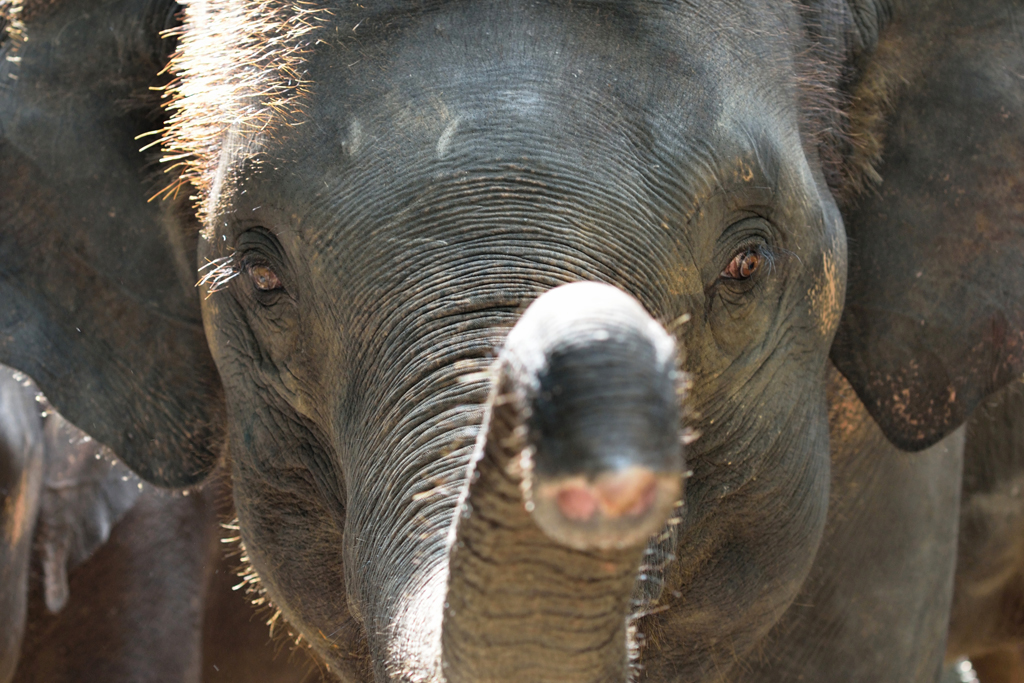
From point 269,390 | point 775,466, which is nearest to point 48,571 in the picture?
point 269,390

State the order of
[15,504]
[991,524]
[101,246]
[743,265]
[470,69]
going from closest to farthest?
1. [470,69]
2. [743,265]
3. [101,246]
4. [15,504]
5. [991,524]

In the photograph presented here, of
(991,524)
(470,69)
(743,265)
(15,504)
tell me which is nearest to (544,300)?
(470,69)

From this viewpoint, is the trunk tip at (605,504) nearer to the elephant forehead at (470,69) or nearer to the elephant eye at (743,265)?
the elephant forehead at (470,69)

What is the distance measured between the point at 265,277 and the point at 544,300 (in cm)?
101

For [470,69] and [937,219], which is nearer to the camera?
[470,69]

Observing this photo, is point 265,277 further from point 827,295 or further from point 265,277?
point 827,295

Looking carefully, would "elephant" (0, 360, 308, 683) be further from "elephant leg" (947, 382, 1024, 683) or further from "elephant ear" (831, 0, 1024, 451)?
"elephant leg" (947, 382, 1024, 683)

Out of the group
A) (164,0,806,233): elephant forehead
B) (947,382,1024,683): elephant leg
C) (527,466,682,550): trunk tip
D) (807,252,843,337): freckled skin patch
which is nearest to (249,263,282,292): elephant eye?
(164,0,806,233): elephant forehead

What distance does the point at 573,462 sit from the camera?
1.13 meters

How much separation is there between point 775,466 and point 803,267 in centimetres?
33

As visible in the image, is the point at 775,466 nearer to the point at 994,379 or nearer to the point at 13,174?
the point at 994,379

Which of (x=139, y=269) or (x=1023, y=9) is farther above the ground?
(x=1023, y=9)

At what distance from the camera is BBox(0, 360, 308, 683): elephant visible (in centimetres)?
372

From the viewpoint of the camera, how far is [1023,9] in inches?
101
